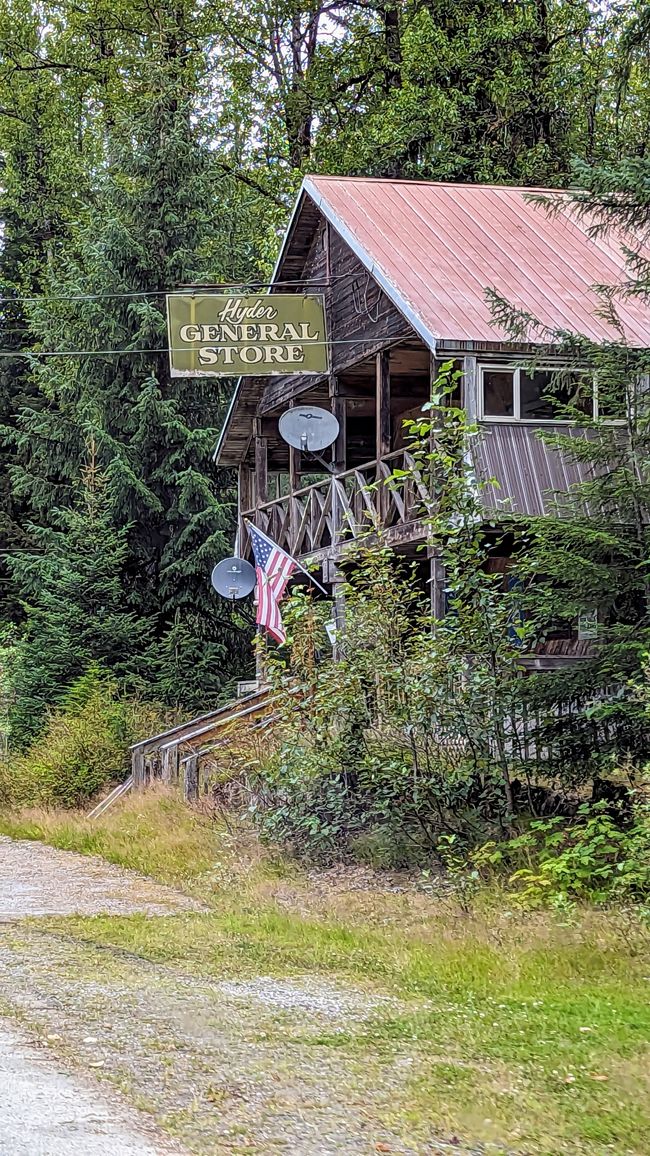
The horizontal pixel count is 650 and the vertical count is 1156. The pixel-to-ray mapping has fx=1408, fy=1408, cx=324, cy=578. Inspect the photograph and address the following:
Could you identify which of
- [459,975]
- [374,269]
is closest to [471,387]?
[374,269]

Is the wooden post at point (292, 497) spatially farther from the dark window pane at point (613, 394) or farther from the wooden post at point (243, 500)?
the dark window pane at point (613, 394)

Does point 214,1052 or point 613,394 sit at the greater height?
point 613,394

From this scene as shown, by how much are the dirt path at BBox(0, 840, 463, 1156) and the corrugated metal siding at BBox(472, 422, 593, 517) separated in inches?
410

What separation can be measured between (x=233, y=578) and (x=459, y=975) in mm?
18192

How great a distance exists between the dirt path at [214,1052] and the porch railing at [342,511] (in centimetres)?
1013

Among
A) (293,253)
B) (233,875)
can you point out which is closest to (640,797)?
(233,875)

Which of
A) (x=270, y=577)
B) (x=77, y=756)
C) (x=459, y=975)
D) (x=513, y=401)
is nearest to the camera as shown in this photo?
(x=459, y=975)

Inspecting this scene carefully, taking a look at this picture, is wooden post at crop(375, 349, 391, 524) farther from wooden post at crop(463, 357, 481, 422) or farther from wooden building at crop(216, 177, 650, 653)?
wooden post at crop(463, 357, 481, 422)

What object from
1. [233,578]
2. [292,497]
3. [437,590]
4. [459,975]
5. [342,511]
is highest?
[292,497]

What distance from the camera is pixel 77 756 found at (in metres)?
22.9

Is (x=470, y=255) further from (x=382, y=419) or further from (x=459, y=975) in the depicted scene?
(x=459, y=975)

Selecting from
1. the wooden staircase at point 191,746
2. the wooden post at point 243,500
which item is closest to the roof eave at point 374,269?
the wooden staircase at point 191,746

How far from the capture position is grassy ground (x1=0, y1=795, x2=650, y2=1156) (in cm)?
603

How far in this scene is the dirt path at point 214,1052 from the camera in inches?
226
